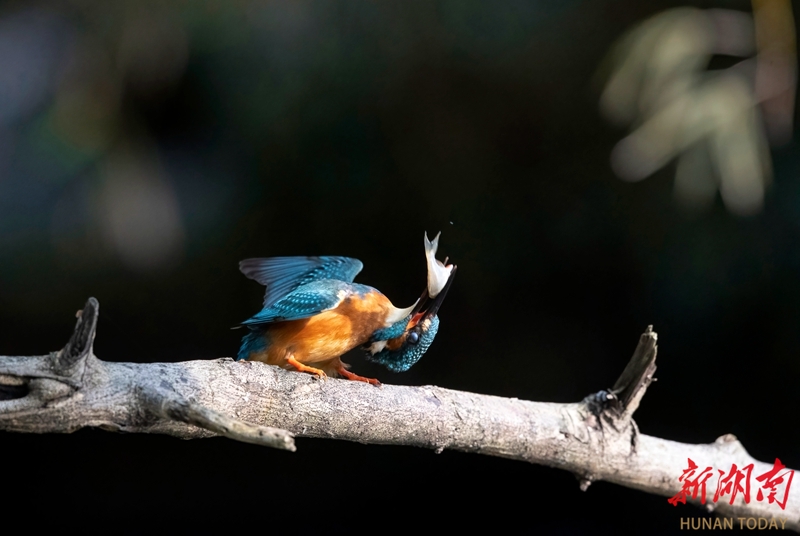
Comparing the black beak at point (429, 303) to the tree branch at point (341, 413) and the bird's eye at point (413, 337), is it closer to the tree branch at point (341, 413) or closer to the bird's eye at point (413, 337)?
the bird's eye at point (413, 337)

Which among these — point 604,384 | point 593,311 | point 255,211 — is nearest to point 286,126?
point 255,211

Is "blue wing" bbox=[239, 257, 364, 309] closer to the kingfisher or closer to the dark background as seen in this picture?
the kingfisher

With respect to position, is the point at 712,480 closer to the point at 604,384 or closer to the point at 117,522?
the point at 604,384

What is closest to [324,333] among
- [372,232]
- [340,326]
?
[340,326]

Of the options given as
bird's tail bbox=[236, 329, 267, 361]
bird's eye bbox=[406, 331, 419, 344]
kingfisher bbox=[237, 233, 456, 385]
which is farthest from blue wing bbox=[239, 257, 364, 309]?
bird's eye bbox=[406, 331, 419, 344]

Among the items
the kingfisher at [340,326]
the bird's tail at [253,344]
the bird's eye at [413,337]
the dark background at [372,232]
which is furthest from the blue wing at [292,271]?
the dark background at [372,232]

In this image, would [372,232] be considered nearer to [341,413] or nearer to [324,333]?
→ [324,333]
